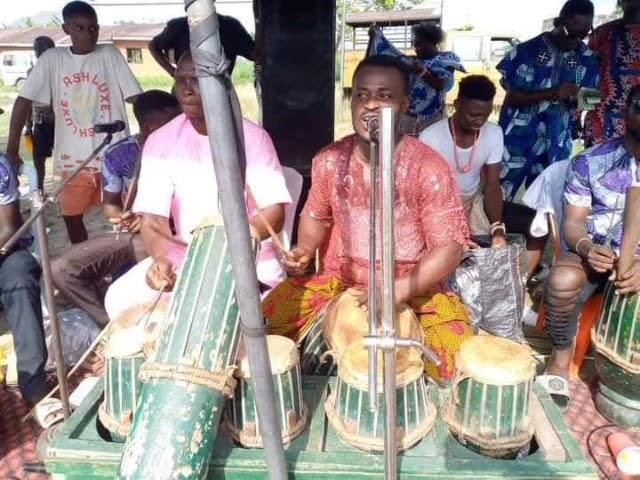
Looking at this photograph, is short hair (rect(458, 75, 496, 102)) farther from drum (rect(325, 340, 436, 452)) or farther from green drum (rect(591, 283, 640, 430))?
drum (rect(325, 340, 436, 452))

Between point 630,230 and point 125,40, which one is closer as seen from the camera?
point 630,230

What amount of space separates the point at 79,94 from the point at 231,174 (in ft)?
11.7

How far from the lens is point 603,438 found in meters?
2.85

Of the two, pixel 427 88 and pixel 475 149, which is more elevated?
pixel 427 88

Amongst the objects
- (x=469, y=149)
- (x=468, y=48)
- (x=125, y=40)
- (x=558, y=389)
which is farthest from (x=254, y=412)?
(x=125, y=40)

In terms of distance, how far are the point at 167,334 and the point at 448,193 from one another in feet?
3.81

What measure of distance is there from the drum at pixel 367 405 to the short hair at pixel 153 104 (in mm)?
2016

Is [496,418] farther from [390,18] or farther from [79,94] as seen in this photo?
[390,18]

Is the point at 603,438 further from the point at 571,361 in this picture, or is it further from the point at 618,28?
the point at 618,28

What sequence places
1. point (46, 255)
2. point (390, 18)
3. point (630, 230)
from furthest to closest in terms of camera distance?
point (390, 18) < point (630, 230) < point (46, 255)

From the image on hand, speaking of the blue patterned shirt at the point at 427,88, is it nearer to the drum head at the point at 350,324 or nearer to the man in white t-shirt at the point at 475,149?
the man in white t-shirt at the point at 475,149

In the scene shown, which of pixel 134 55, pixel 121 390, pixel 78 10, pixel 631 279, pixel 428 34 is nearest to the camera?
pixel 121 390

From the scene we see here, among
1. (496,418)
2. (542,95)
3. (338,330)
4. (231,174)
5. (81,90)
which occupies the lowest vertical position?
(496,418)

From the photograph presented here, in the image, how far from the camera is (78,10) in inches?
162
